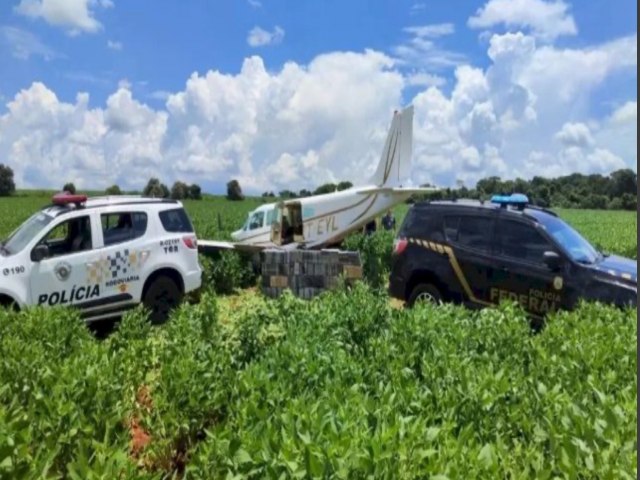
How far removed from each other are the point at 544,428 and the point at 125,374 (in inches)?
120

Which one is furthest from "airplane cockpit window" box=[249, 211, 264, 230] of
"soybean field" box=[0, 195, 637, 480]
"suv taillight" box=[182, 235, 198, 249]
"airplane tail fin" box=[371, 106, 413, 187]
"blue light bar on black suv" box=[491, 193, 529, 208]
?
"soybean field" box=[0, 195, 637, 480]

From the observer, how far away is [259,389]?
3432 mm

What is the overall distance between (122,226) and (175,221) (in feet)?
3.47

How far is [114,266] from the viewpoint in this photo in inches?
379

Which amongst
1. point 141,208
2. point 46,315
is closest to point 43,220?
point 141,208

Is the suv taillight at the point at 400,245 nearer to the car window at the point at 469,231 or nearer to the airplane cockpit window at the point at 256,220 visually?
the car window at the point at 469,231

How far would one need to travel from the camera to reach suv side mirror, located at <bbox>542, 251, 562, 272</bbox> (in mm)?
8094

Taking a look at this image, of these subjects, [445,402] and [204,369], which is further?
[204,369]

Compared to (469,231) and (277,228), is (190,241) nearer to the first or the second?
(469,231)

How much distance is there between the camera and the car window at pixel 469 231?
9156 millimetres

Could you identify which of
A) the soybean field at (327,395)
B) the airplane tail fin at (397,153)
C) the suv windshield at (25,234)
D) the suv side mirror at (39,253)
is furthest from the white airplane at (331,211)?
the soybean field at (327,395)

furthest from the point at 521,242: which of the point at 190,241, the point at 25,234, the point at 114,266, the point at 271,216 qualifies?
the point at 271,216

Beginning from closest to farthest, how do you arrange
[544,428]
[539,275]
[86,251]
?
[544,428], [539,275], [86,251]

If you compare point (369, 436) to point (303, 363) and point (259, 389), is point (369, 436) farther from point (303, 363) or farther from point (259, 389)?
point (303, 363)
